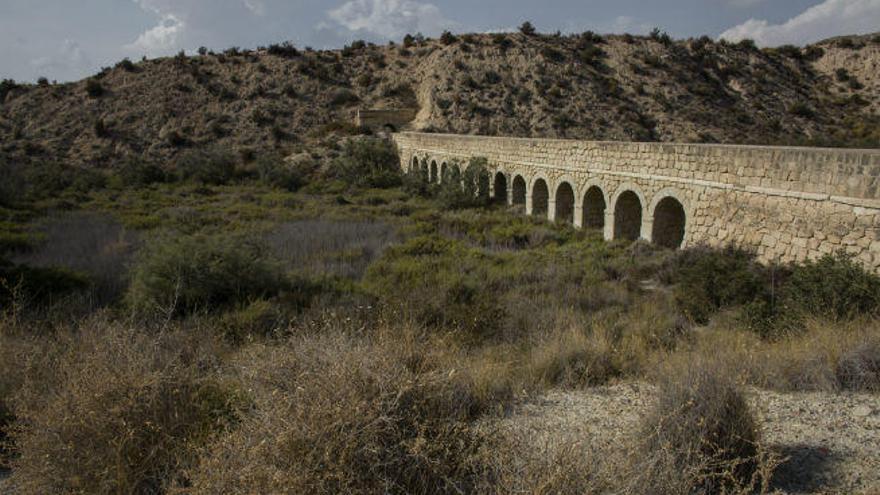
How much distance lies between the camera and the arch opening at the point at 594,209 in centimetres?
1498

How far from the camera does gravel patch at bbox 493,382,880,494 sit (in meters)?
2.70

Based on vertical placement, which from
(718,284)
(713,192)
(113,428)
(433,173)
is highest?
(433,173)

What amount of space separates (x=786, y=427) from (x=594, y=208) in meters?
12.6

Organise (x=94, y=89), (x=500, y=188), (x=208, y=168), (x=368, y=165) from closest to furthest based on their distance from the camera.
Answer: (x=500, y=188) < (x=208, y=168) < (x=368, y=165) < (x=94, y=89)

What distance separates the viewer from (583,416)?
3.46 metres

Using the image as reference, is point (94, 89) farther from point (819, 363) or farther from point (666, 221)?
point (819, 363)

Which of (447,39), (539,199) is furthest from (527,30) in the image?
(539,199)

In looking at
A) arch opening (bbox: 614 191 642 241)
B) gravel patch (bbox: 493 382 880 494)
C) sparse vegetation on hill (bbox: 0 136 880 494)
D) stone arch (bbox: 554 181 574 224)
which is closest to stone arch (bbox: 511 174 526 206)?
stone arch (bbox: 554 181 574 224)

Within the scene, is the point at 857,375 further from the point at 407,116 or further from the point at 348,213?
the point at 407,116

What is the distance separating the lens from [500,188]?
2058cm

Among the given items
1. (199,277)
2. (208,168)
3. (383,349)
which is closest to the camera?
(383,349)

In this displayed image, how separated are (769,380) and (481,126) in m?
32.1

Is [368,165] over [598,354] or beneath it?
over

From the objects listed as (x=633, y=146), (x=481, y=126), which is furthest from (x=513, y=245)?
(x=481, y=126)
